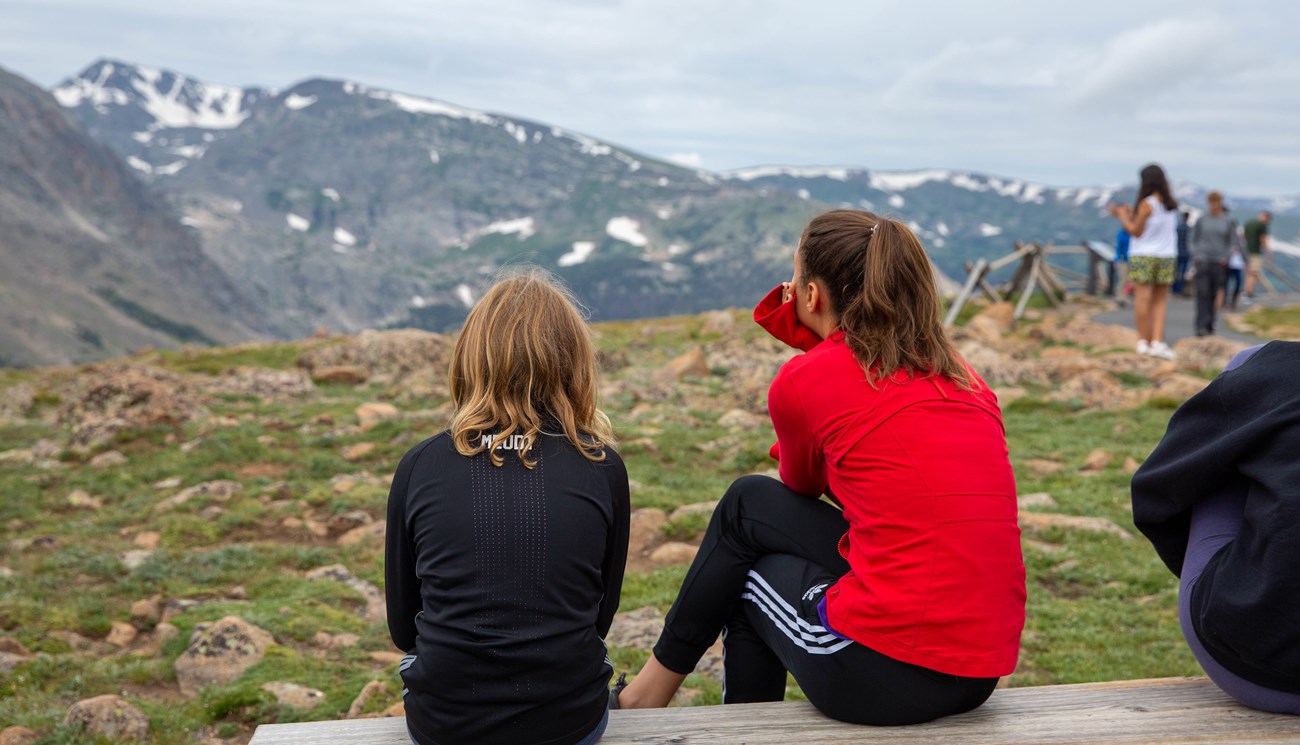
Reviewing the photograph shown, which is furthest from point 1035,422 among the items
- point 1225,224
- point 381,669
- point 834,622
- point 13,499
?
point 13,499

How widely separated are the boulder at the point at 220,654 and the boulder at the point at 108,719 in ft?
2.19

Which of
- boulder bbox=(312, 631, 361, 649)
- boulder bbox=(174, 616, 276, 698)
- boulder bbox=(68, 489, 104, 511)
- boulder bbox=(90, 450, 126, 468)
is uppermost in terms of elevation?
boulder bbox=(174, 616, 276, 698)

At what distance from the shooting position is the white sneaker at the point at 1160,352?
17538 millimetres

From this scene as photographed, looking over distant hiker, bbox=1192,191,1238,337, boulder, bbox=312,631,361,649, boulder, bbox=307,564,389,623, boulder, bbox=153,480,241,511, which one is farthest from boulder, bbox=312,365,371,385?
distant hiker, bbox=1192,191,1238,337

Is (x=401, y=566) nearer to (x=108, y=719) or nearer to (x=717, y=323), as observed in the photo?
(x=108, y=719)

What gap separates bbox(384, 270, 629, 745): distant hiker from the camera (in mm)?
3258

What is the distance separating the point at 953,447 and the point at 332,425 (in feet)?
45.8

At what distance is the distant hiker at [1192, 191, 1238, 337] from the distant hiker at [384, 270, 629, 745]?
64.7 feet

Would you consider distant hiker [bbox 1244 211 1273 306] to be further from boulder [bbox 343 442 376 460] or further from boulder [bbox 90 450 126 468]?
boulder [bbox 90 450 126 468]

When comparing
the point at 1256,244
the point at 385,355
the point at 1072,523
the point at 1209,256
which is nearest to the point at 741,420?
the point at 1072,523

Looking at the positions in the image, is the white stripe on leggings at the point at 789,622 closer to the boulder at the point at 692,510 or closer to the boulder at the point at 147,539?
the boulder at the point at 692,510

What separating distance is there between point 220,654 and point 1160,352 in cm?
1701

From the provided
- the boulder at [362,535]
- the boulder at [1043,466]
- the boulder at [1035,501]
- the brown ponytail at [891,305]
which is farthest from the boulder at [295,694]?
the boulder at [1043,466]

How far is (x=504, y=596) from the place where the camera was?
3.27m
